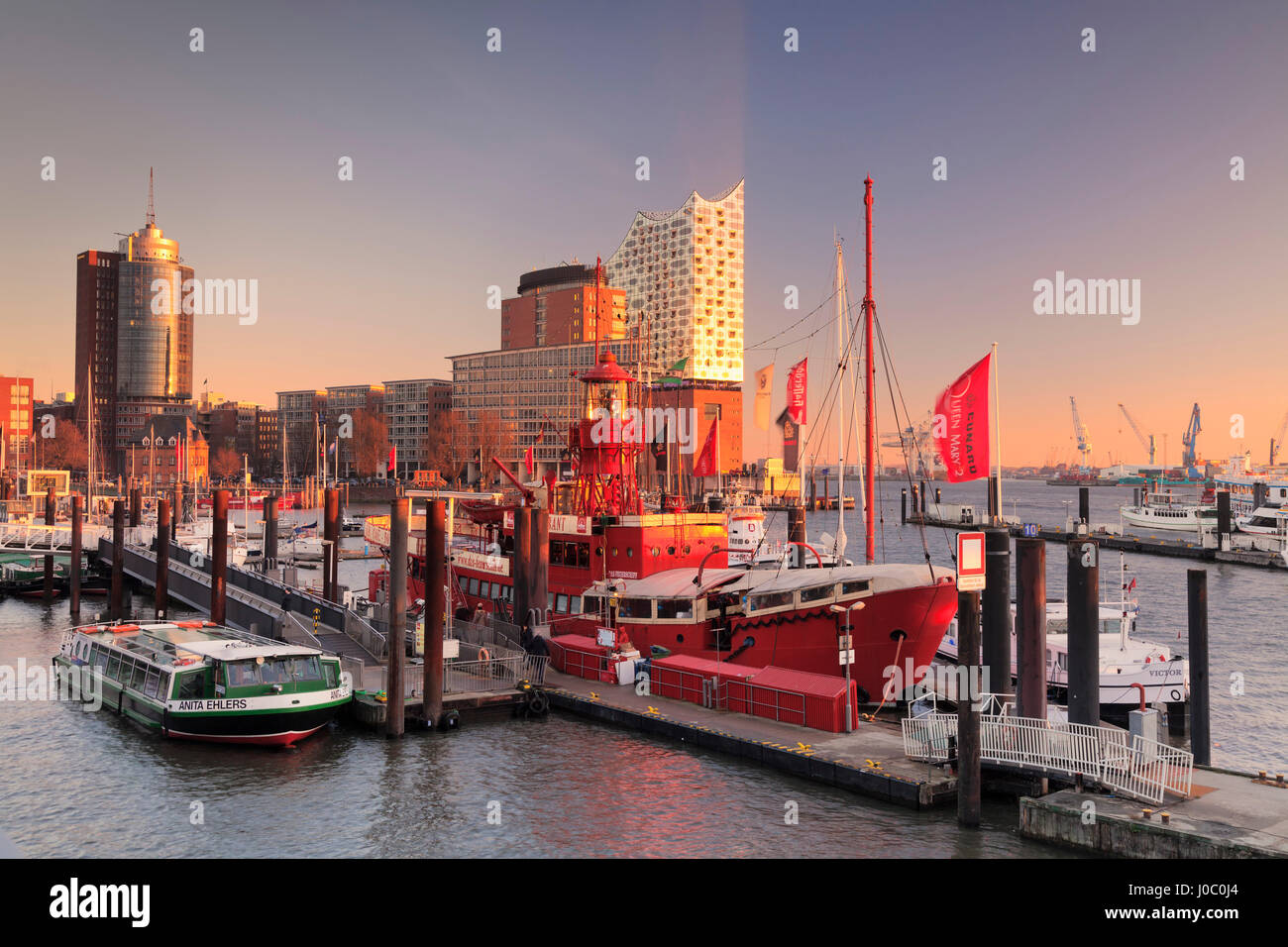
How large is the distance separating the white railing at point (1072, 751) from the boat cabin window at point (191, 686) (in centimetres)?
2066

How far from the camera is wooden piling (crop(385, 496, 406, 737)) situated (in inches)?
1112

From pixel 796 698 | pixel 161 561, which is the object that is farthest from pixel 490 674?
pixel 161 561

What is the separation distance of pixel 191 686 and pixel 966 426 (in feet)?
79.6

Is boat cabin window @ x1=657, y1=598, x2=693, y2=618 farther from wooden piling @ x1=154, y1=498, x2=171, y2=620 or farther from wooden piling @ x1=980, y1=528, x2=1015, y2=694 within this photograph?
wooden piling @ x1=154, y1=498, x2=171, y2=620

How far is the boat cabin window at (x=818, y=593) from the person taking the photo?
28.9 metres

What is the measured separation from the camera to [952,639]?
4162 cm

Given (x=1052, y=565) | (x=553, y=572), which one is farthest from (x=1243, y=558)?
(x=553, y=572)

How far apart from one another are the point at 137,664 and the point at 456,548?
18669mm

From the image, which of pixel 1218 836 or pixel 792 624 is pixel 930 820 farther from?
pixel 792 624

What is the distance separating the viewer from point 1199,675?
80.5 feet

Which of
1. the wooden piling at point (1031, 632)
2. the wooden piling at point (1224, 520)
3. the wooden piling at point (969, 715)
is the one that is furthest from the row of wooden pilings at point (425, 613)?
the wooden piling at point (1224, 520)

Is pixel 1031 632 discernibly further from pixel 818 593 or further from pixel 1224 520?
pixel 1224 520

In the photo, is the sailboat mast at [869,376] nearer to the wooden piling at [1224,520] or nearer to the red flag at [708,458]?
the red flag at [708,458]
